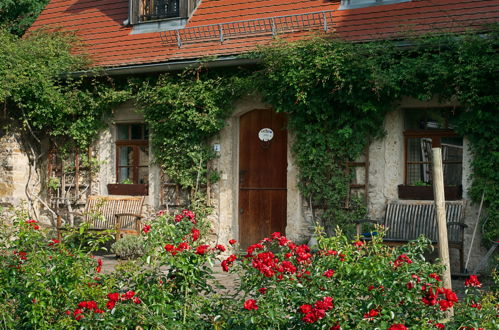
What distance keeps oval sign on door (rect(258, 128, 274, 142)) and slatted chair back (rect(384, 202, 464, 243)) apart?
7.29ft

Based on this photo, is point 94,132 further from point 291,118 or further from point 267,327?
point 267,327

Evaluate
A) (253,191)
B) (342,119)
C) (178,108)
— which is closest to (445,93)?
(342,119)

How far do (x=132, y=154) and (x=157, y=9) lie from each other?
265cm

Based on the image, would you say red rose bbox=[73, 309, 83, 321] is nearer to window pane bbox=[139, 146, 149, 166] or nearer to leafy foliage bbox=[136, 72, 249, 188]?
leafy foliage bbox=[136, 72, 249, 188]

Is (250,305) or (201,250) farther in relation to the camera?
(201,250)

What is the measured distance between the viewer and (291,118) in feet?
33.2

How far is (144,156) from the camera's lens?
11.9 meters

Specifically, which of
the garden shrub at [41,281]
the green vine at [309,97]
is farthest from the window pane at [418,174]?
the garden shrub at [41,281]

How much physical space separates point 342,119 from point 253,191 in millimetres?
1996


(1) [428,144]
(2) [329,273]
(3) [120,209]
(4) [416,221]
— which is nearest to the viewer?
(2) [329,273]

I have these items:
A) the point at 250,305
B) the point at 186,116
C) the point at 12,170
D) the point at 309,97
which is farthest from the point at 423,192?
the point at 12,170

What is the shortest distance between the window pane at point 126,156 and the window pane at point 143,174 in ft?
0.87

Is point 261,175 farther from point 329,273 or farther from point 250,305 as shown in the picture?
point 250,305

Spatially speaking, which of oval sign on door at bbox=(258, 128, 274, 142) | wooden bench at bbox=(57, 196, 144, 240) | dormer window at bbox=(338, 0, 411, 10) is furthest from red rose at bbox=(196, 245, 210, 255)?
dormer window at bbox=(338, 0, 411, 10)
